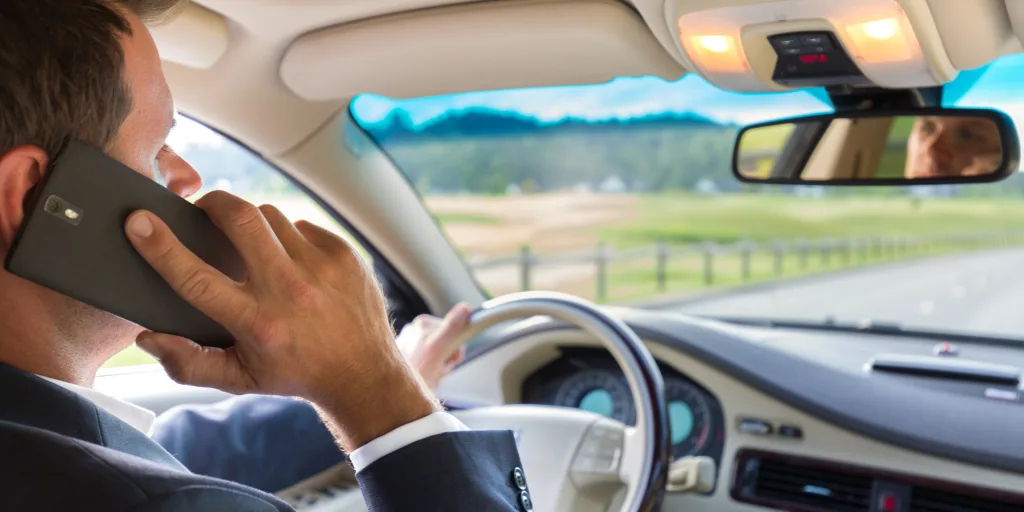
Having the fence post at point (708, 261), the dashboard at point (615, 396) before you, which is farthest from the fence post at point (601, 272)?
the dashboard at point (615, 396)

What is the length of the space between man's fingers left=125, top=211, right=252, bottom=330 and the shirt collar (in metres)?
0.17

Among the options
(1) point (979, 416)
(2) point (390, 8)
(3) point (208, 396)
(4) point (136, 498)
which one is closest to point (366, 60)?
(2) point (390, 8)

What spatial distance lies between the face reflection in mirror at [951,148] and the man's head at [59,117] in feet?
5.75

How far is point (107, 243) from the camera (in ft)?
3.45

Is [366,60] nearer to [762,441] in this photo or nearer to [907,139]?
[907,139]

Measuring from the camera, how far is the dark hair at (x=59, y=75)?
1039 millimetres

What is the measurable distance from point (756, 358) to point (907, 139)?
0.78m

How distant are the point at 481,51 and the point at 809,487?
1440mm

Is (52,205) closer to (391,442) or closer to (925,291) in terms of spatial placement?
(391,442)

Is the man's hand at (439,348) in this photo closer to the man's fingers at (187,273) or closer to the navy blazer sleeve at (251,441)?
the navy blazer sleeve at (251,441)

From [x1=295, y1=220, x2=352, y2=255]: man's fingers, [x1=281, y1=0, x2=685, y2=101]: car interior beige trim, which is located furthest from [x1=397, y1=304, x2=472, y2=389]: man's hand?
[x1=295, y1=220, x2=352, y2=255]: man's fingers

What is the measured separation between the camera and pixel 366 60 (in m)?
2.36

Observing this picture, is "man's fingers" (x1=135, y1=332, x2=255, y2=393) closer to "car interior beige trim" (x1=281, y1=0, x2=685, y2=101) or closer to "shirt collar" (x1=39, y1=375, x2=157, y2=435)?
"shirt collar" (x1=39, y1=375, x2=157, y2=435)

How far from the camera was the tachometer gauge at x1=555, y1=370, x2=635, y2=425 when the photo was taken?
2908 millimetres
